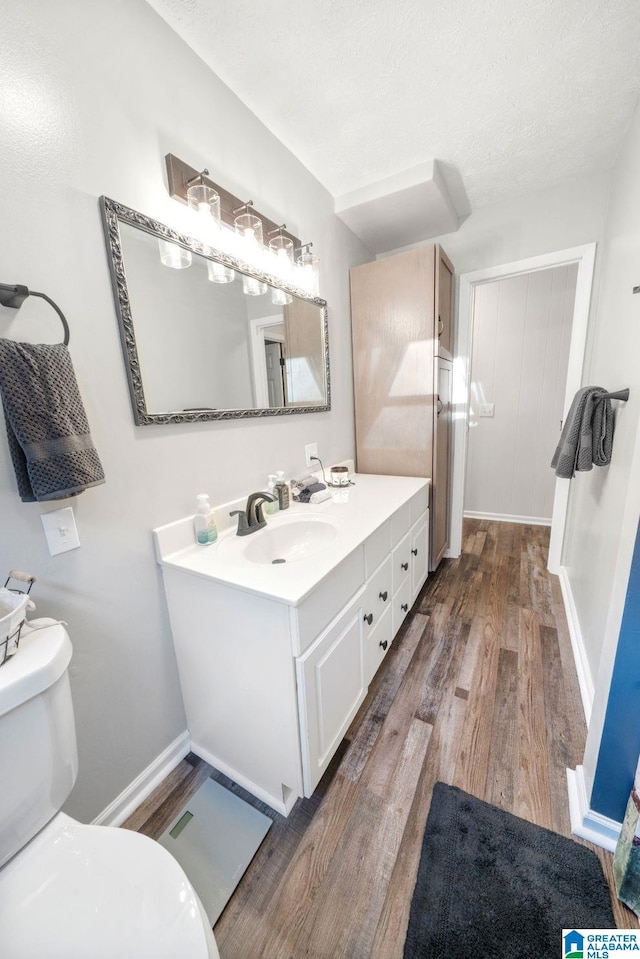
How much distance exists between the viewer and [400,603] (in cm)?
172

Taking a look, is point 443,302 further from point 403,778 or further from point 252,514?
point 403,778

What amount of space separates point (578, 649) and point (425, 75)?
250cm

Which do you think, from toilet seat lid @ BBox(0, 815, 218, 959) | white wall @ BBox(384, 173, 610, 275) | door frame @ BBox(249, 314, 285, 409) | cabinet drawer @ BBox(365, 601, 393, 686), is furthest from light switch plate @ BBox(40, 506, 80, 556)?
white wall @ BBox(384, 173, 610, 275)

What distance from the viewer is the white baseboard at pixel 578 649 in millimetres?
1389

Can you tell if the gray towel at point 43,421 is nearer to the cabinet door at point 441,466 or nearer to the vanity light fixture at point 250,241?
the vanity light fixture at point 250,241

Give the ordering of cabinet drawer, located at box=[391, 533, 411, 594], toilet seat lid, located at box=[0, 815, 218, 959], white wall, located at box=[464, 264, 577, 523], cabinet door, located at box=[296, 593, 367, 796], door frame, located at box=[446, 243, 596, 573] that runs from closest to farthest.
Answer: toilet seat lid, located at box=[0, 815, 218, 959] → cabinet door, located at box=[296, 593, 367, 796] → cabinet drawer, located at box=[391, 533, 411, 594] → door frame, located at box=[446, 243, 596, 573] → white wall, located at box=[464, 264, 577, 523]

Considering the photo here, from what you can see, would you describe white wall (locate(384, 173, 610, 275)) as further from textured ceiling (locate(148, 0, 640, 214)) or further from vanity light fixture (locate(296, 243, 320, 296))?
vanity light fixture (locate(296, 243, 320, 296))

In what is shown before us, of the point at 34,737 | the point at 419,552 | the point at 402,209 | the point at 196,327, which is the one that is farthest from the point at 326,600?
the point at 402,209

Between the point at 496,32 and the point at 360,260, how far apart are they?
3.89 ft

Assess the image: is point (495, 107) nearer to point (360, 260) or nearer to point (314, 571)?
point (360, 260)

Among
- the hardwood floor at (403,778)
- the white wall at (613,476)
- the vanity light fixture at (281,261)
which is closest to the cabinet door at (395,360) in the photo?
the vanity light fixture at (281,261)

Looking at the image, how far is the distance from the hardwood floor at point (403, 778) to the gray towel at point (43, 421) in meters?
1.11

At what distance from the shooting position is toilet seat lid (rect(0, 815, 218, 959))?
1.77 ft

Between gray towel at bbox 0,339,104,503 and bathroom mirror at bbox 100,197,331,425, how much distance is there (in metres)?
0.22
